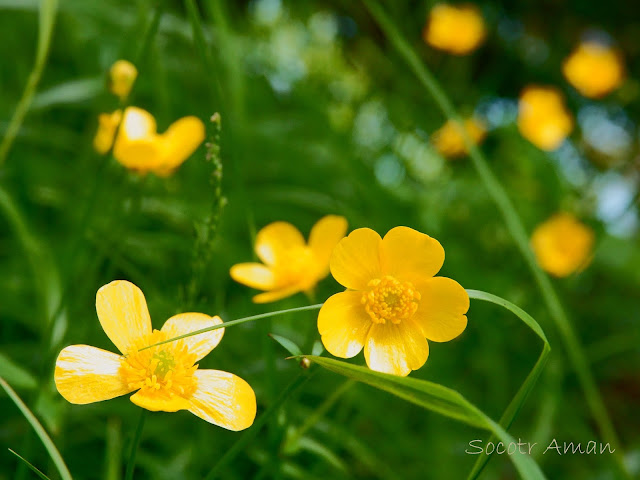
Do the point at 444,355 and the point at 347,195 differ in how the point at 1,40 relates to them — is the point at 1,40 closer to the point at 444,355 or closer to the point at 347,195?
the point at 347,195

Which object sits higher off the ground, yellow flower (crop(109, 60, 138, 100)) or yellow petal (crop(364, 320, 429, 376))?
yellow petal (crop(364, 320, 429, 376))

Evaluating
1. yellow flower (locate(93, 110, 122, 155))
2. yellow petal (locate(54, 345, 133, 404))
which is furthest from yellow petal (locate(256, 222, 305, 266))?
yellow petal (locate(54, 345, 133, 404))

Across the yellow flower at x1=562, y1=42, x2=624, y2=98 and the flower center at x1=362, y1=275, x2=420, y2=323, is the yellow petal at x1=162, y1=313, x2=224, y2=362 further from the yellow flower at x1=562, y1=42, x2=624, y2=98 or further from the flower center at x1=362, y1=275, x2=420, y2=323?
the yellow flower at x1=562, y1=42, x2=624, y2=98

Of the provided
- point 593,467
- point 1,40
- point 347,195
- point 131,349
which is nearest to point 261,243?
point 131,349

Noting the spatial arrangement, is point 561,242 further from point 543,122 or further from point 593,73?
point 593,73

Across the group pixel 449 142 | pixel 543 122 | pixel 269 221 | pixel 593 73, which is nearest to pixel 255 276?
pixel 269 221
